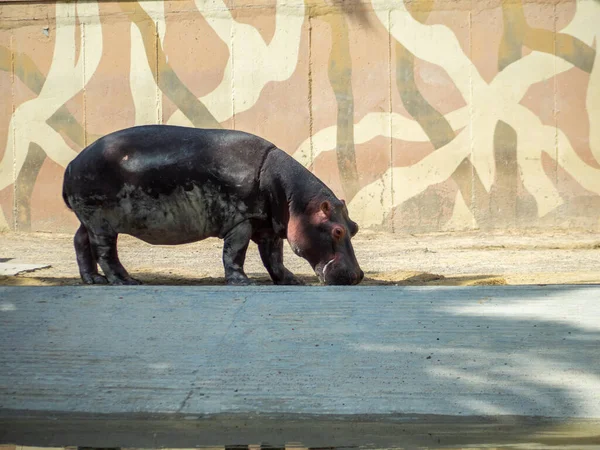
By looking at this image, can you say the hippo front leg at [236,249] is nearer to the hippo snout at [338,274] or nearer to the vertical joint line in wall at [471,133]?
the hippo snout at [338,274]

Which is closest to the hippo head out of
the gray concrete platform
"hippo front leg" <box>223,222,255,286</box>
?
"hippo front leg" <box>223,222,255,286</box>

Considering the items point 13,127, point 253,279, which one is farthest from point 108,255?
point 13,127

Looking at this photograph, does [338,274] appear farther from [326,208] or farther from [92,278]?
[92,278]

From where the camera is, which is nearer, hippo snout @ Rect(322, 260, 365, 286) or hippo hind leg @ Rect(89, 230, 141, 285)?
hippo snout @ Rect(322, 260, 365, 286)

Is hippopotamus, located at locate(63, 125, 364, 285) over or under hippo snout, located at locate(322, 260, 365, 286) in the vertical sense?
over

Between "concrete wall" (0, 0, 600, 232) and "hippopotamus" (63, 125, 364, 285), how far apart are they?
5.22 m

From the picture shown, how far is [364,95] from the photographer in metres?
12.0

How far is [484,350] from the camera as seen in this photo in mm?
4410

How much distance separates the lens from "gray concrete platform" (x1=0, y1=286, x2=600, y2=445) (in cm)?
399

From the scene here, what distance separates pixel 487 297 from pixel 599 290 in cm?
63

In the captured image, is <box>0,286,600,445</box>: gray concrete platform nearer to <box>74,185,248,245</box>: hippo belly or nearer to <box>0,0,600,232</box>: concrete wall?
<box>74,185,248,245</box>: hippo belly

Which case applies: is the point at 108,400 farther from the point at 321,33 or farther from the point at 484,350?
the point at 321,33

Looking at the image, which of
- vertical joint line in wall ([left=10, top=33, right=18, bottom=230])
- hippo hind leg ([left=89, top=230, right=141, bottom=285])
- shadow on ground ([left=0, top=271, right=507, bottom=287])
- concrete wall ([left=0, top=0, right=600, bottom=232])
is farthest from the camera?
vertical joint line in wall ([left=10, top=33, right=18, bottom=230])

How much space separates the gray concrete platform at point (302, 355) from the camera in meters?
3.99
